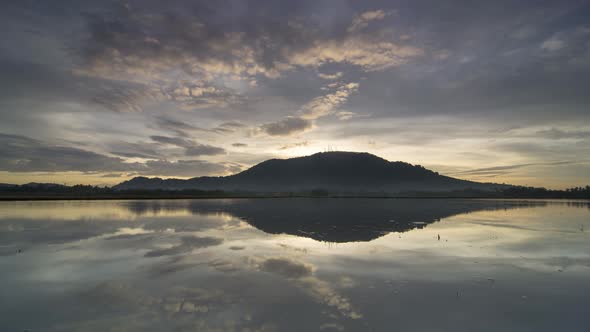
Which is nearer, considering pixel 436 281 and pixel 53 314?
pixel 53 314

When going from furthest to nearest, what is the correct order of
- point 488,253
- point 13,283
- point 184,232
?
point 184,232
point 488,253
point 13,283

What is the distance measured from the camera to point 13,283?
10.9m

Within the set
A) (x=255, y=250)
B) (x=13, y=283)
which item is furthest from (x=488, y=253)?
(x=13, y=283)

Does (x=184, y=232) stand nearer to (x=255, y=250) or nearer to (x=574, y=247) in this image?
(x=255, y=250)

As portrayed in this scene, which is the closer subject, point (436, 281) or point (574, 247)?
point (436, 281)

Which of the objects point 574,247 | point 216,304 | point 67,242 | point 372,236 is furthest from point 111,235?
point 574,247

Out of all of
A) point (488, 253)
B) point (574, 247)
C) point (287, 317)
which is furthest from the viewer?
point (574, 247)

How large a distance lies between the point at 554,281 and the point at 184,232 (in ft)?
70.6

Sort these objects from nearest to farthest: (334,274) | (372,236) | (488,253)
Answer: (334,274) → (488,253) → (372,236)

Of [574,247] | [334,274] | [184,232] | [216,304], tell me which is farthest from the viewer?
[184,232]

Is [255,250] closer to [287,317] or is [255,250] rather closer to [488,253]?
[287,317]

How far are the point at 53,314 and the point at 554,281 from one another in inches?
644

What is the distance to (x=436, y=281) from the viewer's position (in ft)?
36.5

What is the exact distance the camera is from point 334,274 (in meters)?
11.9
